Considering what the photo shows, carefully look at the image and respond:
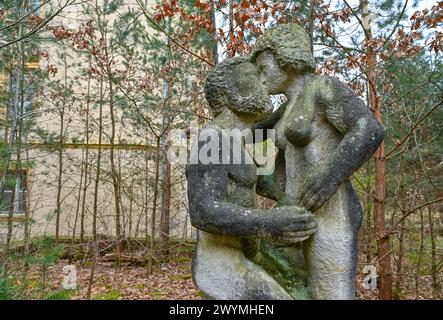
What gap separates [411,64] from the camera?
593 cm

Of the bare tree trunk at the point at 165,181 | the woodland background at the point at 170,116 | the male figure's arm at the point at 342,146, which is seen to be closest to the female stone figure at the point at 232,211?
the male figure's arm at the point at 342,146

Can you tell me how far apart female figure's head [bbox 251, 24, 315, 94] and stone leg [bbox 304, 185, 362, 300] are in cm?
68

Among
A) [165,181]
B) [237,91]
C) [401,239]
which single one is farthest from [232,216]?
[165,181]

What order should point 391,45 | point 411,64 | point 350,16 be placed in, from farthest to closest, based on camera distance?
point 411,64 < point 350,16 < point 391,45

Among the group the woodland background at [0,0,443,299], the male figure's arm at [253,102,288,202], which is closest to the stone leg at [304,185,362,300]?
the male figure's arm at [253,102,288,202]

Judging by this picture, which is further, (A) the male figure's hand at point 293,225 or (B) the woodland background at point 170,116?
(B) the woodland background at point 170,116

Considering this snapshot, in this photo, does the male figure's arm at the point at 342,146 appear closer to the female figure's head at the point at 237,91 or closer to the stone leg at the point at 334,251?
the stone leg at the point at 334,251

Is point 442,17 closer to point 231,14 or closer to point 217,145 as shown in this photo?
point 231,14

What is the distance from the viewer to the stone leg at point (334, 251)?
174cm

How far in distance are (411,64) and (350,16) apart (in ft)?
6.62

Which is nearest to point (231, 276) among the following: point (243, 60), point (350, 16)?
point (243, 60)

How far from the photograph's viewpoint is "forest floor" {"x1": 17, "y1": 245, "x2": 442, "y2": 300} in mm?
6238

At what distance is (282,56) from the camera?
6.15 feet

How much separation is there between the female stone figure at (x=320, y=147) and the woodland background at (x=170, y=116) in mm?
2095
